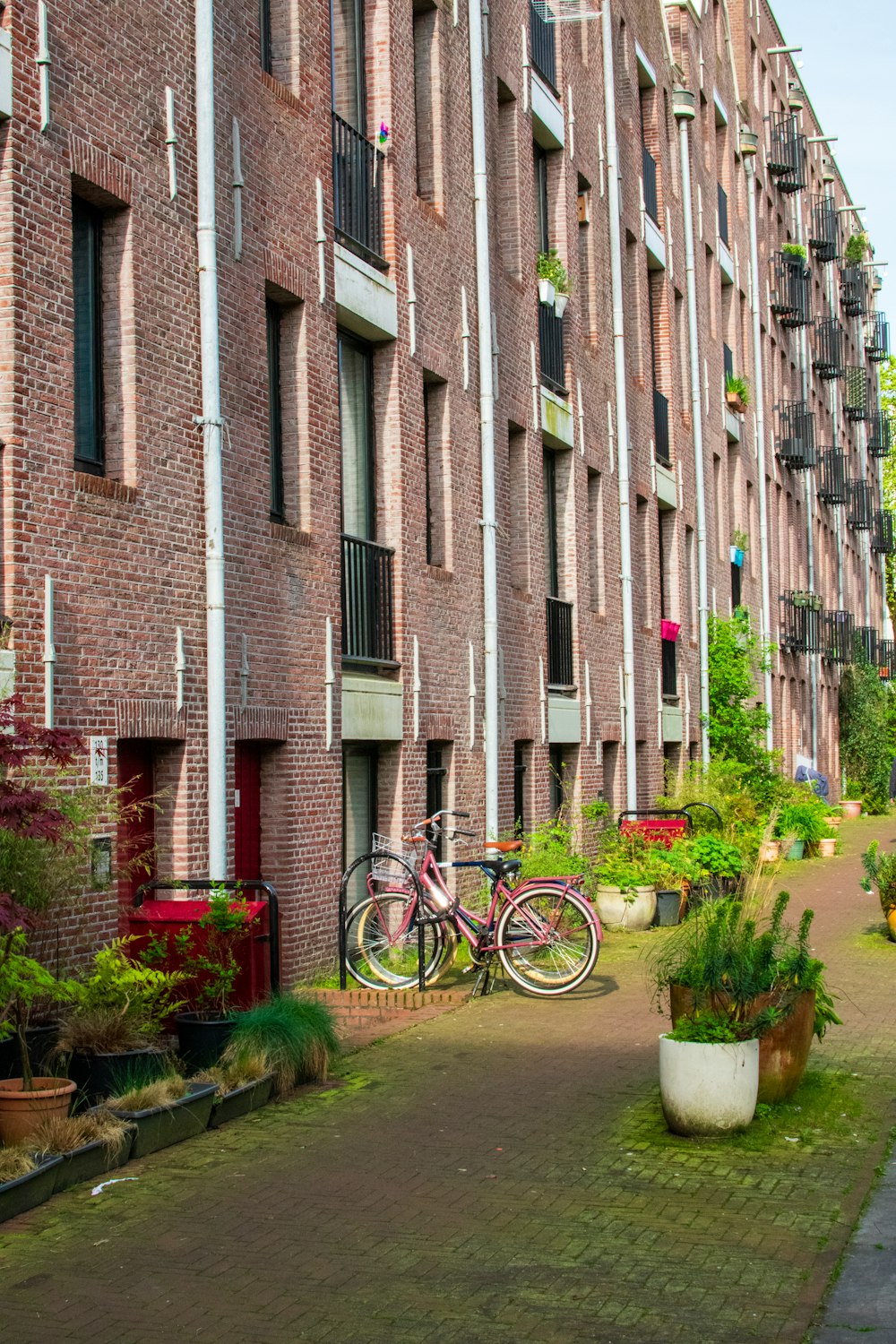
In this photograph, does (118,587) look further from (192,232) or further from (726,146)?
(726,146)

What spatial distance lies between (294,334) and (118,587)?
153 inches

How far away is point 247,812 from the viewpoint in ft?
40.9

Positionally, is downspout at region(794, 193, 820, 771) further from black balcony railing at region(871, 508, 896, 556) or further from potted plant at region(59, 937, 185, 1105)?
potted plant at region(59, 937, 185, 1105)

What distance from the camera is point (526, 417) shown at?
63.5ft

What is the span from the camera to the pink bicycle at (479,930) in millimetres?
12445

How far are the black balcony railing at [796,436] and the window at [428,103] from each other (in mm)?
23647

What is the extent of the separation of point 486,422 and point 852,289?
129 ft

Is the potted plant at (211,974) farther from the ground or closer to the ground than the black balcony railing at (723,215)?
closer to the ground

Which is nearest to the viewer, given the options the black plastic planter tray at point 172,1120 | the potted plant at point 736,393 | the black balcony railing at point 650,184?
the black plastic planter tray at point 172,1120

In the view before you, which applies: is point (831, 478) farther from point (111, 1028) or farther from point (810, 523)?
point (111, 1028)

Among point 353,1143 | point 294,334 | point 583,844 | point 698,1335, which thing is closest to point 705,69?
point 583,844

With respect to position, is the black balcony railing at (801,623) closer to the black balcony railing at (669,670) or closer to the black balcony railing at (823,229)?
the black balcony railing at (823,229)

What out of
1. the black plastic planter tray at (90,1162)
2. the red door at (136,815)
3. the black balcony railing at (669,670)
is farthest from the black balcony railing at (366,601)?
the black balcony railing at (669,670)

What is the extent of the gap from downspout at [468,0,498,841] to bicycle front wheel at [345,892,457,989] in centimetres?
425
